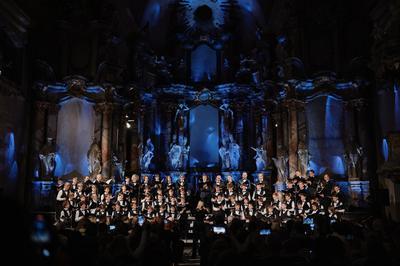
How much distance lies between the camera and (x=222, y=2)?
71.8ft

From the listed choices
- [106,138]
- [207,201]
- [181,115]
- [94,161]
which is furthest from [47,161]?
[181,115]

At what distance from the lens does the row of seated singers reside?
1320cm

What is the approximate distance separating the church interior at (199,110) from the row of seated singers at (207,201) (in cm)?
6

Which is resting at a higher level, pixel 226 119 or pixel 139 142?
pixel 226 119

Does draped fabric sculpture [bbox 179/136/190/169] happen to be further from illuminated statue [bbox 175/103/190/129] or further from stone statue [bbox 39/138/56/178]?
stone statue [bbox 39/138/56/178]

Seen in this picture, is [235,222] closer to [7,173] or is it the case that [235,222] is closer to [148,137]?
[7,173]

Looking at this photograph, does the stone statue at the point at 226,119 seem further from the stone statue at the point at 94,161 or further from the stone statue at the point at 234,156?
the stone statue at the point at 94,161

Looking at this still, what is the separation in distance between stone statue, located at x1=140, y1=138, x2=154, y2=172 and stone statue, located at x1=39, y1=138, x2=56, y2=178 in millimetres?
4021

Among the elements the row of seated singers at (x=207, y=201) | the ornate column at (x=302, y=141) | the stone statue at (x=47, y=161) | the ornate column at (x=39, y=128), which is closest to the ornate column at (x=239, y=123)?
the ornate column at (x=302, y=141)

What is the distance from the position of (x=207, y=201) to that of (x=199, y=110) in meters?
7.27

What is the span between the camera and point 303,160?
663 inches

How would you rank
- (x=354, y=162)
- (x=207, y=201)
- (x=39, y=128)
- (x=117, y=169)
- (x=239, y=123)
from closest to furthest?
(x=207, y=201), (x=354, y=162), (x=39, y=128), (x=117, y=169), (x=239, y=123)

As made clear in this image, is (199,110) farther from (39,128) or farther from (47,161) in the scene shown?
(47,161)

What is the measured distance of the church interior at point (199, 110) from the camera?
1366 centimetres
